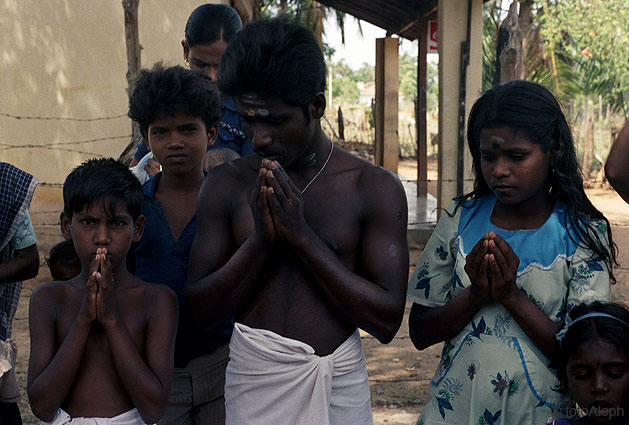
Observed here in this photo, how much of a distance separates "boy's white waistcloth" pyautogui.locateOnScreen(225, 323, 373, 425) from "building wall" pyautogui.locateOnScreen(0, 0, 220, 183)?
7665 mm

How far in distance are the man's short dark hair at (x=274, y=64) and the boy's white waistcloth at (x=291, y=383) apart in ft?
2.14

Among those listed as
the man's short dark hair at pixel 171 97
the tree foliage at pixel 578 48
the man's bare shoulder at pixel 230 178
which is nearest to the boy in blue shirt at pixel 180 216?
the man's short dark hair at pixel 171 97

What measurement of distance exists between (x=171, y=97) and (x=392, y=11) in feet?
37.3

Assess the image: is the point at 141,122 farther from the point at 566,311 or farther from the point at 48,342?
the point at 566,311

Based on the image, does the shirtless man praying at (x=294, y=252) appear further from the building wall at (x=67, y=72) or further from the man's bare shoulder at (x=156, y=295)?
the building wall at (x=67, y=72)

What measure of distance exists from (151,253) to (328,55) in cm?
3042

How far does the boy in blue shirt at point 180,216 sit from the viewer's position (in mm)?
2406

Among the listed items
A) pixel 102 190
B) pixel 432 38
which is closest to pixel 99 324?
pixel 102 190

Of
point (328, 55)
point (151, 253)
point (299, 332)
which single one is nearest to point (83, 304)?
point (151, 253)

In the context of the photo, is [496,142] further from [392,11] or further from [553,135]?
[392,11]

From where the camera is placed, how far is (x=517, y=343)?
2.09 metres

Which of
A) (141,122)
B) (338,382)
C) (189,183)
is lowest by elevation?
(338,382)

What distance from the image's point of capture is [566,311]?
82.3 inches

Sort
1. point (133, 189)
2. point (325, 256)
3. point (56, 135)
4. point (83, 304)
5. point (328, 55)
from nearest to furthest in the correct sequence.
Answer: point (325, 256)
point (83, 304)
point (133, 189)
point (56, 135)
point (328, 55)
